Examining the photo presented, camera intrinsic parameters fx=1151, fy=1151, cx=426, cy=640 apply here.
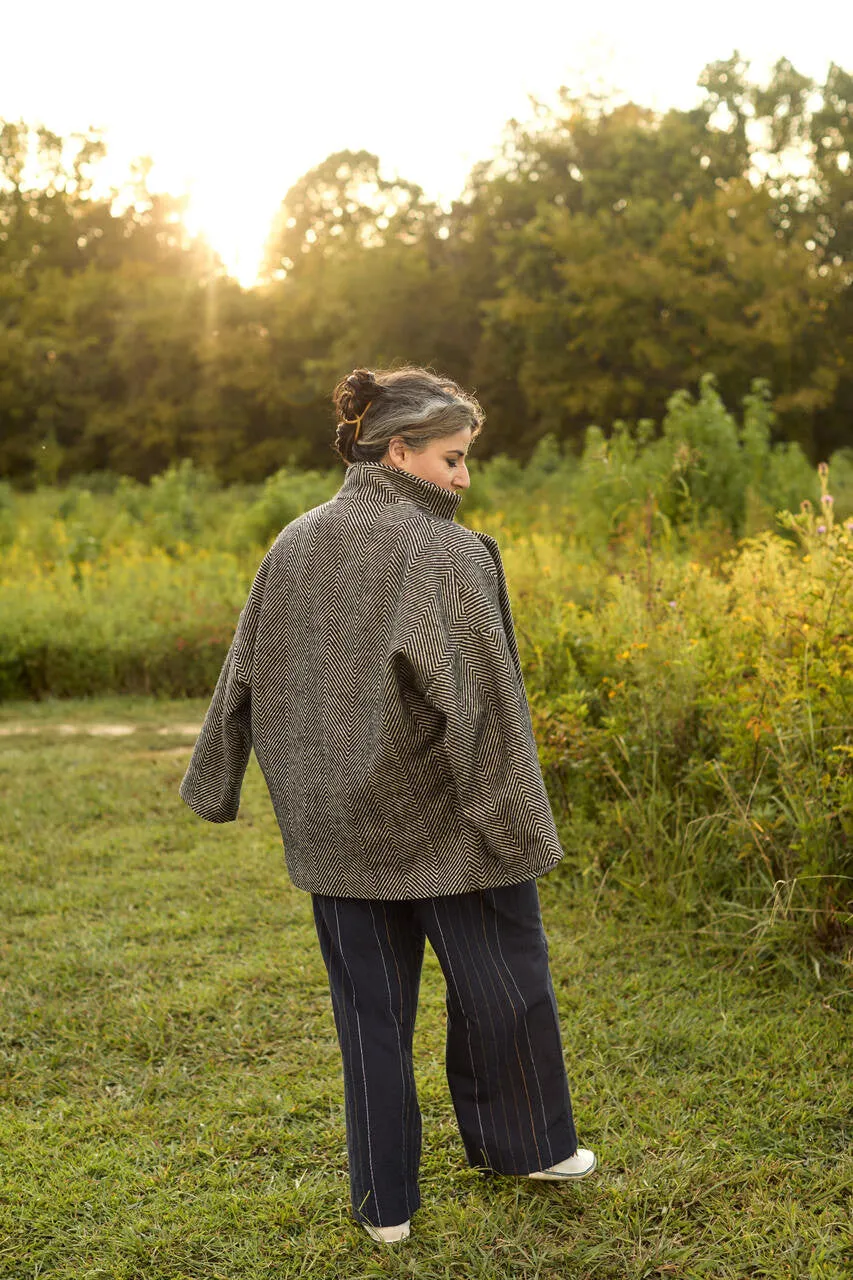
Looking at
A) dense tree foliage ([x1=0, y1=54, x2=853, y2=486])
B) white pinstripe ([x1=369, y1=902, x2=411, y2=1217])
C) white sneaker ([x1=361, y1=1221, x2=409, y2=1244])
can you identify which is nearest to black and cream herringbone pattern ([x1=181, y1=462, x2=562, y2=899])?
white pinstripe ([x1=369, y1=902, x2=411, y2=1217])

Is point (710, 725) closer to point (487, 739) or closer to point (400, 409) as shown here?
point (487, 739)

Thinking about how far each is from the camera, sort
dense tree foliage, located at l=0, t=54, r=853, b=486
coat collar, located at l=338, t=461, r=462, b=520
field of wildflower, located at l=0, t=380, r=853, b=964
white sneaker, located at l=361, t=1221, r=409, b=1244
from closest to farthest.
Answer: coat collar, located at l=338, t=461, r=462, b=520
white sneaker, located at l=361, t=1221, r=409, b=1244
field of wildflower, located at l=0, t=380, r=853, b=964
dense tree foliage, located at l=0, t=54, r=853, b=486

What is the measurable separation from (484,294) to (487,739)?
27.9 meters

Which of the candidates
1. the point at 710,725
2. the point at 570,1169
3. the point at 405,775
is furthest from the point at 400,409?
the point at 710,725

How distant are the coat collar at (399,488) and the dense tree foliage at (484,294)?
15.1 m

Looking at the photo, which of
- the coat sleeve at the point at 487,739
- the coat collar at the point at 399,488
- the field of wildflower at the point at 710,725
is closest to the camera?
the coat sleeve at the point at 487,739

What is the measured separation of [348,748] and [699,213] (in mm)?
22948

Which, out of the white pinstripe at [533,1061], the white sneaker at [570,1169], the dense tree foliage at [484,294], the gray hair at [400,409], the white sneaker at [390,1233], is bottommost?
the white sneaker at [390,1233]

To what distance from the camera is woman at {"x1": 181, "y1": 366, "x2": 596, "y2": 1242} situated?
2.13m

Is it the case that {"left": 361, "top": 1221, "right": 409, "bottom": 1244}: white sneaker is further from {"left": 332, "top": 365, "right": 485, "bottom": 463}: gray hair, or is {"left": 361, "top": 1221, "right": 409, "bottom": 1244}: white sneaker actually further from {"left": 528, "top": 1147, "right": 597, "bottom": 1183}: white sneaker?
{"left": 332, "top": 365, "right": 485, "bottom": 463}: gray hair

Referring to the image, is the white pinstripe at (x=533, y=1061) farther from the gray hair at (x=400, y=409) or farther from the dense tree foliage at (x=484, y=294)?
the dense tree foliage at (x=484, y=294)

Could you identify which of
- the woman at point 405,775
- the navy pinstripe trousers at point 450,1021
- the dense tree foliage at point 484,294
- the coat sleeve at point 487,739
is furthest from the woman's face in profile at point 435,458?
the dense tree foliage at point 484,294

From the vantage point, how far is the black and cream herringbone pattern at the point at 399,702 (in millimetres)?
2121

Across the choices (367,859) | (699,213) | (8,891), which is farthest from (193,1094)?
(699,213)
